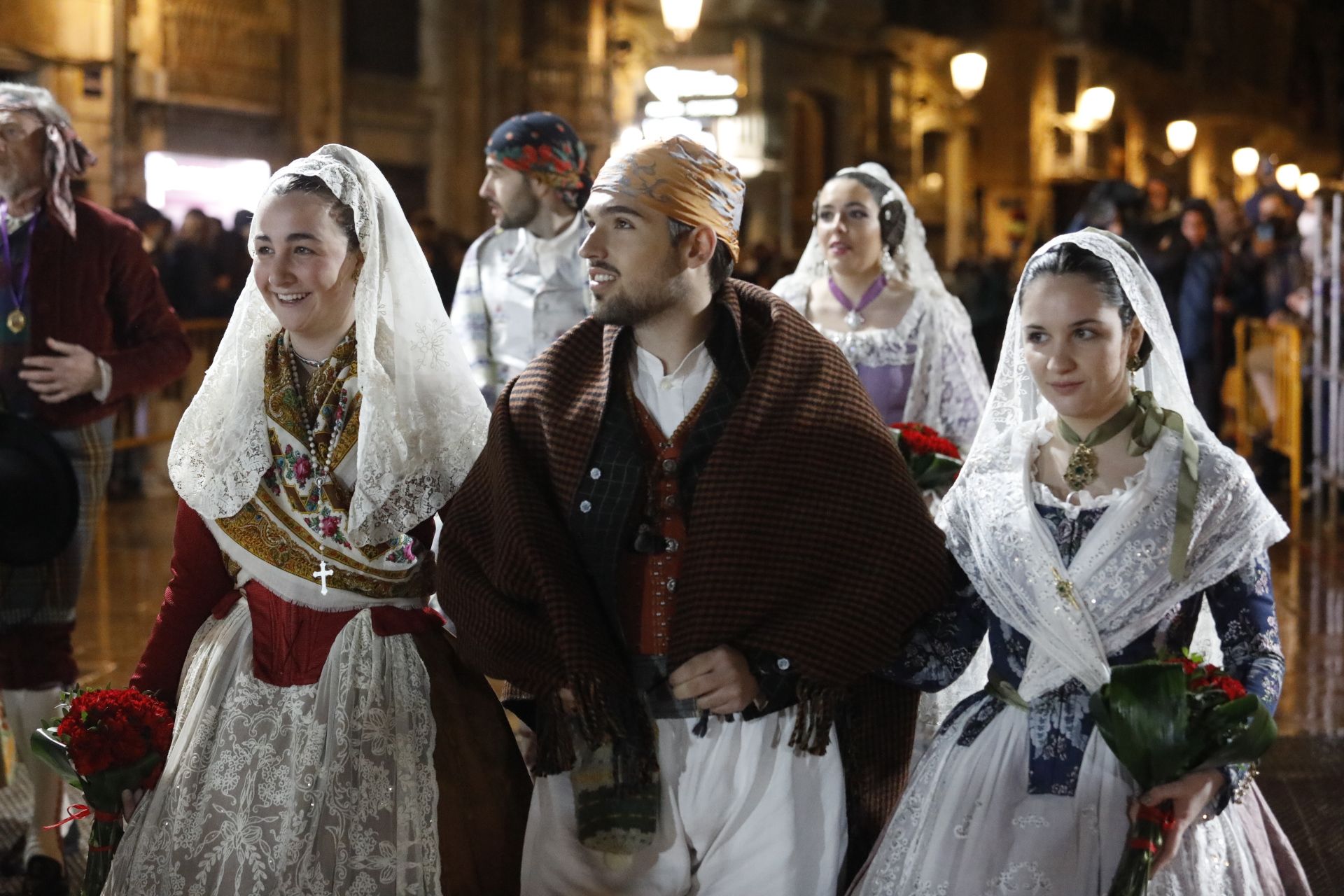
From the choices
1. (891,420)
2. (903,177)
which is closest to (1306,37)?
(903,177)

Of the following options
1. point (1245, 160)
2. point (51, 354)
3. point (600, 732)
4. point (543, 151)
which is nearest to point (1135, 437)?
point (600, 732)

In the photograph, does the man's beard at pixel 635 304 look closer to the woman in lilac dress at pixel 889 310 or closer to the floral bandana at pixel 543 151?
the woman in lilac dress at pixel 889 310

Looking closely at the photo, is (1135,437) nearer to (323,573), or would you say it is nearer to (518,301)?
(323,573)

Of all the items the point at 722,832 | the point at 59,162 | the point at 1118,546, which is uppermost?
the point at 59,162

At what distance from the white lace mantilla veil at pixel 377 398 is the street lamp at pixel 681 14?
9118mm

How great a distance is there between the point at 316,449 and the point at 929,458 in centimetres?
178

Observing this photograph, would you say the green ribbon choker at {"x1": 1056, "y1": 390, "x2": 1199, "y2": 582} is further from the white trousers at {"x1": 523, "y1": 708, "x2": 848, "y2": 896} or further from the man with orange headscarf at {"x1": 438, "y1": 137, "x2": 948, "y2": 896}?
the white trousers at {"x1": 523, "y1": 708, "x2": 848, "y2": 896}

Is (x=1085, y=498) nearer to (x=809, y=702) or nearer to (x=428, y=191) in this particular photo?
(x=809, y=702)

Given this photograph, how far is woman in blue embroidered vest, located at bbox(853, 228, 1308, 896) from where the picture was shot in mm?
3070

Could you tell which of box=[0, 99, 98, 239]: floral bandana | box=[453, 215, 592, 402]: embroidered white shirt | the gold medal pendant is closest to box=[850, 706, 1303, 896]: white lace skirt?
the gold medal pendant

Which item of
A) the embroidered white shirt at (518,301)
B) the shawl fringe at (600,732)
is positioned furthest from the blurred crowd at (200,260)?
the shawl fringe at (600,732)

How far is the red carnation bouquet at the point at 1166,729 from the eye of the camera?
2.78m

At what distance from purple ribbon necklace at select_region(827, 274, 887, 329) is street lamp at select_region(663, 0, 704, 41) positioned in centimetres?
672

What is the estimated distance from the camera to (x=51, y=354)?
493cm
